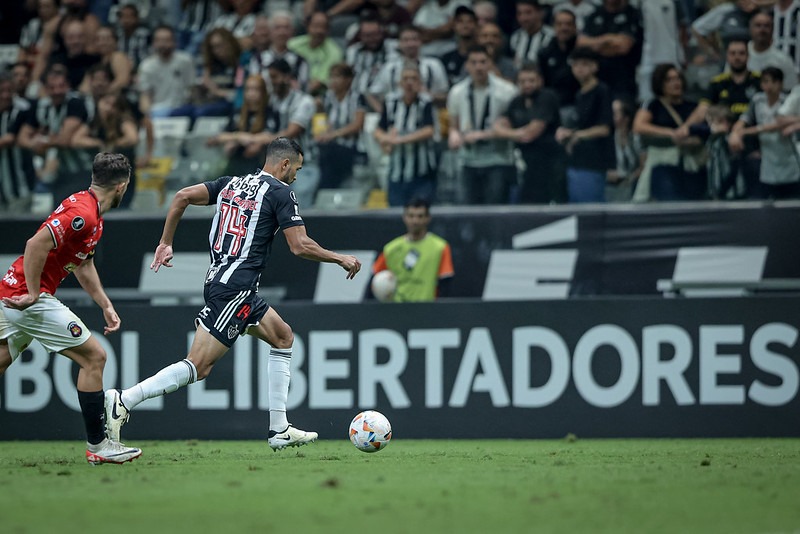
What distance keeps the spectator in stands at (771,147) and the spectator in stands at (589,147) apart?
1.36m

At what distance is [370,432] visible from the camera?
29.9ft

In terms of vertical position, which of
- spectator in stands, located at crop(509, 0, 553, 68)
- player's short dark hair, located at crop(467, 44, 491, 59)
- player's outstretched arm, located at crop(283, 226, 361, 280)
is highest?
spectator in stands, located at crop(509, 0, 553, 68)

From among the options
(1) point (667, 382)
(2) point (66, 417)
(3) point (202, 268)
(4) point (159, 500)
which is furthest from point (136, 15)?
(4) point (159, 500)

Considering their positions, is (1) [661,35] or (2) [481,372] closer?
(2) [481,372]

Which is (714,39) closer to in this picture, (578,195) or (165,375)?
(578,195)

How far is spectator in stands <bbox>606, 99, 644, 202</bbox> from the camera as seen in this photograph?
13.0 m

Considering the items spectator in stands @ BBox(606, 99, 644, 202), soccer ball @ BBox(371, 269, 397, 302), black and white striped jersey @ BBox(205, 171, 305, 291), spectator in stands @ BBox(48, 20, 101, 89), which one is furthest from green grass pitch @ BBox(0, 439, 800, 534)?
spectator in stands @ BBox(48, 20, 101, 89)

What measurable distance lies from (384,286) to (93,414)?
4639 millimetres

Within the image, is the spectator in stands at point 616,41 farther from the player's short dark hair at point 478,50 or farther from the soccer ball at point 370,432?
the soccer ball at point 370,432

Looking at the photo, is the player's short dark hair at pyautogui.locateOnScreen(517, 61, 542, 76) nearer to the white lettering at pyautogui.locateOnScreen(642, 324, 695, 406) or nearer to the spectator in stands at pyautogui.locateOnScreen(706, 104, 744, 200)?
the spectator in stands at pyautogui.locateOnScreen(706, 104, 744, 200)

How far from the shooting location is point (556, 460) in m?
9.02

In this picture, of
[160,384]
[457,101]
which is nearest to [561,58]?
[457,101]

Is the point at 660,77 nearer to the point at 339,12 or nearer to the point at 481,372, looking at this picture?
the point at 481,372

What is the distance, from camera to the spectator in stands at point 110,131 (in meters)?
14.3
